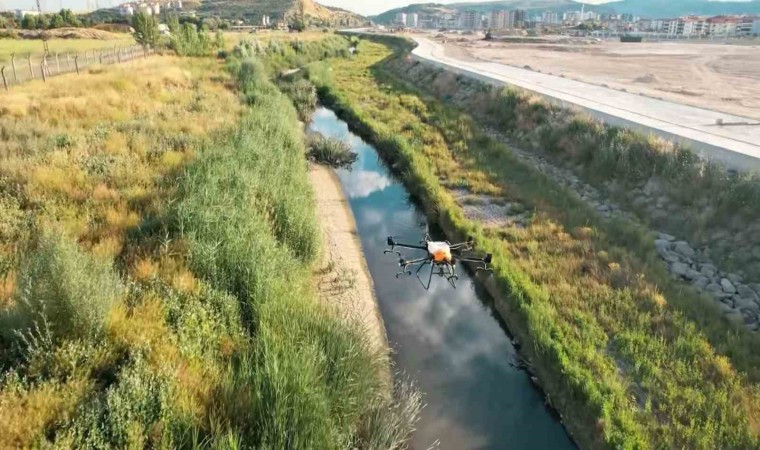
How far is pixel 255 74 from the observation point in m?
30.7

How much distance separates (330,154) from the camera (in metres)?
20.2

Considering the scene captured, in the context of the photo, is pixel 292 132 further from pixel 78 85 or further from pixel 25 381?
pixel 25 381

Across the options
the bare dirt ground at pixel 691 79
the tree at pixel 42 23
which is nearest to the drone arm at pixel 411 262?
the bare dirt ground at pixel 691 79

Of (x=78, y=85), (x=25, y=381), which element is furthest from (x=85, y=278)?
(x=78, y=85)

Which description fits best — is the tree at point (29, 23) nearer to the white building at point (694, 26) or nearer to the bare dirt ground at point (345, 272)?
the bare dirt ground at point (345, 272)

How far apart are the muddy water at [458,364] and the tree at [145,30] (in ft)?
131

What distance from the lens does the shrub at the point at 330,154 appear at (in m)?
20.2

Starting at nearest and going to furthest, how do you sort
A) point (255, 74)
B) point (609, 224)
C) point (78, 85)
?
point (609, 224), point (78, 85), point (255, 74)

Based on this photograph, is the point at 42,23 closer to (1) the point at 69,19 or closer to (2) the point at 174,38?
(1) the point at 69,19

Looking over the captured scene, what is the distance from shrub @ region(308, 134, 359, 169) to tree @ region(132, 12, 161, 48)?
3093 centimetres

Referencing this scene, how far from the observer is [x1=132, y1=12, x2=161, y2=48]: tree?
1702 inches

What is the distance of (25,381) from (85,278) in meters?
1.21

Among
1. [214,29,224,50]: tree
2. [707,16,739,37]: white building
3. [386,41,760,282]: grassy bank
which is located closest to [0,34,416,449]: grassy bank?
[386,41,760,282]: grassy bank

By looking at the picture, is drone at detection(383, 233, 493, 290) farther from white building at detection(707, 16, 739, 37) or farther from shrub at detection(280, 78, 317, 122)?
white building at detection(707, 16, 739, 37)
